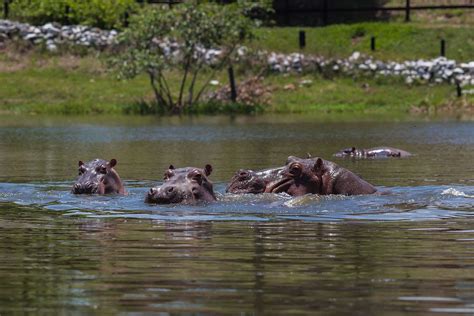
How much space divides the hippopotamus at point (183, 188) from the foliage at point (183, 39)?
2981cm

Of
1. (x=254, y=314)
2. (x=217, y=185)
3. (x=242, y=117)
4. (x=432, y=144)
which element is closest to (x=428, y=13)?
(x=242, y=117)

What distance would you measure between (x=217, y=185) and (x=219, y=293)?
8.72 meters

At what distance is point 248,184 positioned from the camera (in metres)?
13.9

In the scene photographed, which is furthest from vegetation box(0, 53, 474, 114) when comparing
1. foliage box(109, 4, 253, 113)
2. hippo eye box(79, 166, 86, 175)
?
hippo eye box(79, 166, 86, 175)

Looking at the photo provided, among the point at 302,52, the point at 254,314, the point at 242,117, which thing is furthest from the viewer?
the point at 302,52

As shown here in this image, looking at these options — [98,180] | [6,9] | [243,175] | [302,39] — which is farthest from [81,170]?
[6,9]

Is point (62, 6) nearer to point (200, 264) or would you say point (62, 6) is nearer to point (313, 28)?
point (313, 28)

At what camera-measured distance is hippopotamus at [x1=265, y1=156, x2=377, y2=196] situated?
45.7 ft

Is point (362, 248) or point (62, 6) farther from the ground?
point (62, 6)

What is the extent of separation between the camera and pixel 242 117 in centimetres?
4138

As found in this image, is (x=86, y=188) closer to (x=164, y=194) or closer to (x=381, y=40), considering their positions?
(x=164, y=194)

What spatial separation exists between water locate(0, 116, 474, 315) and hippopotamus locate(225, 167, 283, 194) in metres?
0.13

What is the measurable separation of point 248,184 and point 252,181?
0.05m

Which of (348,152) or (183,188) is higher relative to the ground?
(183,188)
